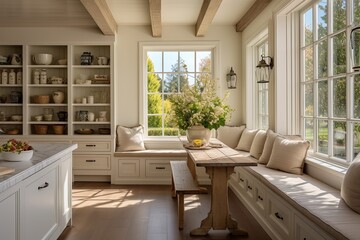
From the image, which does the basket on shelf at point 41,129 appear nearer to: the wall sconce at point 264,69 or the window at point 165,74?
the window at point 165,74

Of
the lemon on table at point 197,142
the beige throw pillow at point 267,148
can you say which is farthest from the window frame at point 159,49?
the lemon on table at point 197,142

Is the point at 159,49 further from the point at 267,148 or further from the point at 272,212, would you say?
the point at 272,212

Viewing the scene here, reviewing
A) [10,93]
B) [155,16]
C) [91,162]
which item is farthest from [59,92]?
[155,16]

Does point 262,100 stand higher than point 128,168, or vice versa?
point 262,100

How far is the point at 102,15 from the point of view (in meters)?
4.73

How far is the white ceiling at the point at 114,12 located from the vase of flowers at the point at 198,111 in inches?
64.0

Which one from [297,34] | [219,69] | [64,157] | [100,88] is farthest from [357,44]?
[100,88]

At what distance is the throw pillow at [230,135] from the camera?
5859 mm

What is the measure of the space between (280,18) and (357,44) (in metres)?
2.15

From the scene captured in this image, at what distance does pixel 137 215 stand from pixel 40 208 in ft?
5.16

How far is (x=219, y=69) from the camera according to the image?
6.19 m

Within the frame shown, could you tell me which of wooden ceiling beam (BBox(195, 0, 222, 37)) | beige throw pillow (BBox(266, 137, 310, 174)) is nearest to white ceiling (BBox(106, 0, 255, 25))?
wooden ceiling beam (BBox(195, 0, 222, 37))

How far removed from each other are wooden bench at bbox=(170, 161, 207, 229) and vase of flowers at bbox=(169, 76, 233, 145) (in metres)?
0.47

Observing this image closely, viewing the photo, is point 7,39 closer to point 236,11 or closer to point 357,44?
point 236,11
